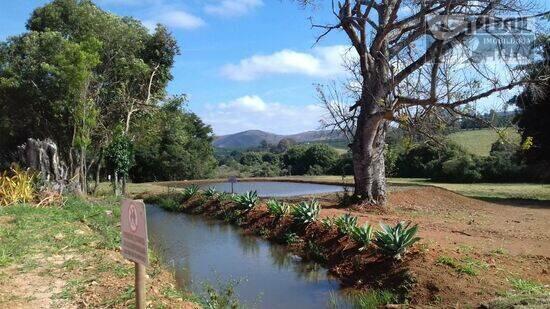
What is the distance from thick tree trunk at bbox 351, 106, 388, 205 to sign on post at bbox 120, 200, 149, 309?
1177 centimetres

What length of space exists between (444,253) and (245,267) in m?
3.82

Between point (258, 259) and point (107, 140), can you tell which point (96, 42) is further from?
point (258, 259)

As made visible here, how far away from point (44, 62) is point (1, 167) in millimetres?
6700

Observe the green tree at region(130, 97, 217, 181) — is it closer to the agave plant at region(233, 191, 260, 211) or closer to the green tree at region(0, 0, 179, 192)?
the green tree at region(0, 0, 179, 192)

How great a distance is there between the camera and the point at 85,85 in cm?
2109

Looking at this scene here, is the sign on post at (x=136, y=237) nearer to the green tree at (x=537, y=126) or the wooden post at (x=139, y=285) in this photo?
the wooden post at (x=139, y=285)

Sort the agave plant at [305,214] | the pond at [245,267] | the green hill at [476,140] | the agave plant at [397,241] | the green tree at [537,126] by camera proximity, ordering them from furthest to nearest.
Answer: the green hill at [476,140] < the green tree at [537,126] < the agave plant at [305,214] < the agave plant at [397,241] < the pond at [245,267]

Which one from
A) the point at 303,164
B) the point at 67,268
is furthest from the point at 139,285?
the point at 303,164

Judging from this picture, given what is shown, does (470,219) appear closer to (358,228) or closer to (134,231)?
(358,228)

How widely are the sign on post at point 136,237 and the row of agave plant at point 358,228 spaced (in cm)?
490

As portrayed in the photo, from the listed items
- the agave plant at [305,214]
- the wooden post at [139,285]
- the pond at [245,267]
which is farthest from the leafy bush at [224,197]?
the wooden post at [139,285]

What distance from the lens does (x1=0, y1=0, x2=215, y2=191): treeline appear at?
21.0m

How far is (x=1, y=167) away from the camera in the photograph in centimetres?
2439

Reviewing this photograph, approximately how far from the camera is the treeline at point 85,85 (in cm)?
2103
